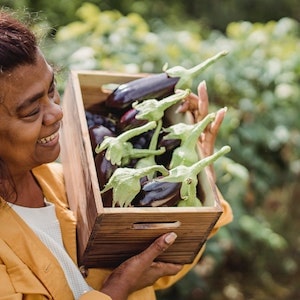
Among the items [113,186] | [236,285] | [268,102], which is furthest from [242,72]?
[113,186]

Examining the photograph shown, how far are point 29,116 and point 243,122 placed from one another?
1.57 meters

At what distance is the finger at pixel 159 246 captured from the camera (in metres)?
1.61

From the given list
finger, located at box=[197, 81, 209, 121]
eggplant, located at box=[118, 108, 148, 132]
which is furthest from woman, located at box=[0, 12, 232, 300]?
finger, located at box=[197, 81, 209, 121]

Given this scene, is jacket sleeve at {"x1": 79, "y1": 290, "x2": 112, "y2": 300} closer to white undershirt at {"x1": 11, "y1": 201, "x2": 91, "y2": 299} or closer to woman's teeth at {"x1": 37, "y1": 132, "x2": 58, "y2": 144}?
white undershirt at {"x1": 11, "y1": 201, "x2": 91, "y2": 299}

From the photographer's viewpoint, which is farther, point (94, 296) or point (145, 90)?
point (145, 90)

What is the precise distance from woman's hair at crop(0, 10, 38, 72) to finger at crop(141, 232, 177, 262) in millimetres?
460

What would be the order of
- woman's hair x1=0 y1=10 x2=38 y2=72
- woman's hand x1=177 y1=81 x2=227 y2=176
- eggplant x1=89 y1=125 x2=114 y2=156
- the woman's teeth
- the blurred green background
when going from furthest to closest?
the blurred green background
woman's hand x1=177 y1=81 x2=227 y2=176
eggplant x1=89 y1=125 x2=114 y2=156
the woman's teeth
woman's hair x1=0 y1=10 x2=38 y2=72

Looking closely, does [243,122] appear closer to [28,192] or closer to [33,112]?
[28,192]

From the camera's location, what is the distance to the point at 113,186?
1.56 meters

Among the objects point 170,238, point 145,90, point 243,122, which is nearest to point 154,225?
point 170,238

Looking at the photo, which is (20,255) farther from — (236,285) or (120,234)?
(236,285)

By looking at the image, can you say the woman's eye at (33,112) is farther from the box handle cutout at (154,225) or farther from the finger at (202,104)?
the finger at (202,104)

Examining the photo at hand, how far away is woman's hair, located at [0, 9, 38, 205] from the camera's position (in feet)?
4.84

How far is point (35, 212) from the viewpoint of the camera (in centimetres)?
168
